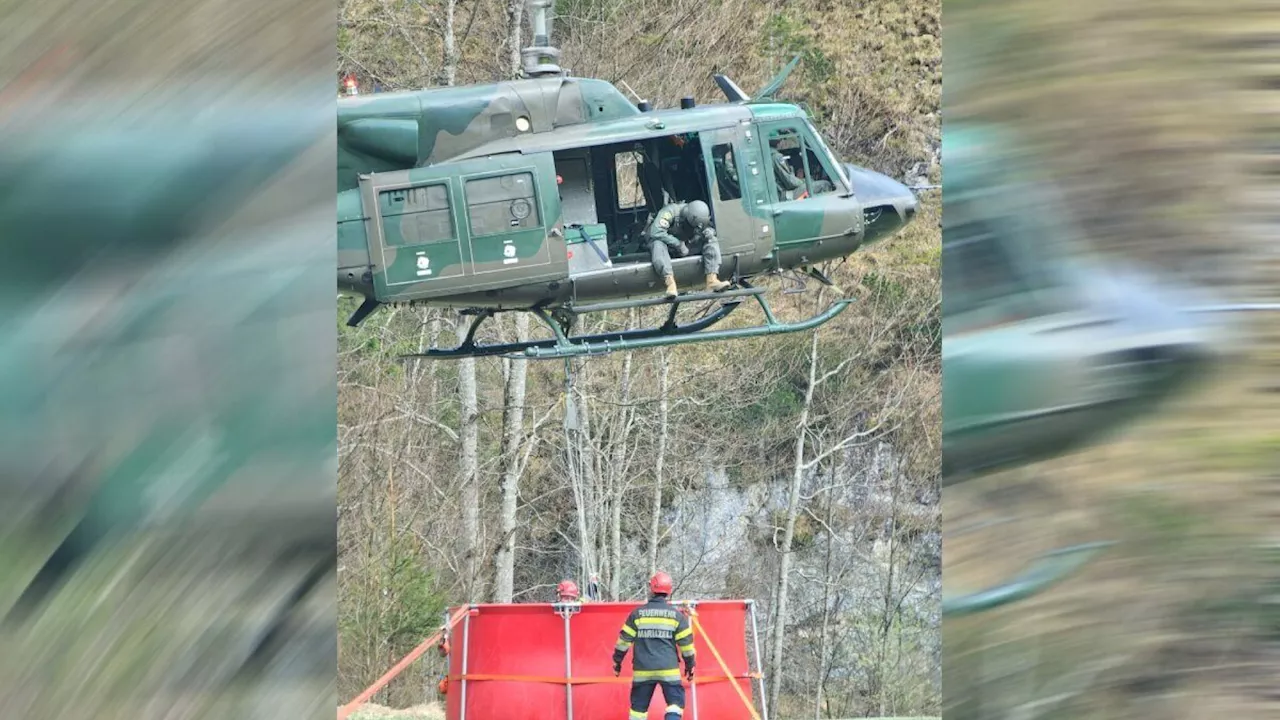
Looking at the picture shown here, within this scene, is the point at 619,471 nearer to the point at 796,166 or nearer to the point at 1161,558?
the point at 796,166

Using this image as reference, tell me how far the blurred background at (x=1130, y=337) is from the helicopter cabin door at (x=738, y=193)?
9192 millimetres

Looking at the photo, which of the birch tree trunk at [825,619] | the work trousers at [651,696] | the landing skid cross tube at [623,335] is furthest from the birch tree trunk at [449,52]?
the work trousers at [651,696]

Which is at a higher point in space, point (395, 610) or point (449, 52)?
point (449, 52)

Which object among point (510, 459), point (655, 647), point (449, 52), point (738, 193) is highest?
point (449, 52)

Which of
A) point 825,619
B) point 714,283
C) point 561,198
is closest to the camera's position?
point 714,283

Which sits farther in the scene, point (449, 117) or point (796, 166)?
point (796, 166)

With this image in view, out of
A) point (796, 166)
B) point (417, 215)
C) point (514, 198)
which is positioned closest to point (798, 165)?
point (796, 166)

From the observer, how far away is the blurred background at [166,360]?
1418 mm

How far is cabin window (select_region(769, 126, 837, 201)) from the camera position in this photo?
11.0 m

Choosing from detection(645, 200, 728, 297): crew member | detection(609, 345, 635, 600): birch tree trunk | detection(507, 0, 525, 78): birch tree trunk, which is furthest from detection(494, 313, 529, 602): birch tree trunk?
detection(645, 200, 728, 297): crew member

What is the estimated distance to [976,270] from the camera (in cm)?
157

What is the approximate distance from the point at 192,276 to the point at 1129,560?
1.00m

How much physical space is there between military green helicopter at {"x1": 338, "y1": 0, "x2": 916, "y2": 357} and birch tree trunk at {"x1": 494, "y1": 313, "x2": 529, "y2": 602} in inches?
347

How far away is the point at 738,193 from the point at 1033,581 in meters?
9.37
